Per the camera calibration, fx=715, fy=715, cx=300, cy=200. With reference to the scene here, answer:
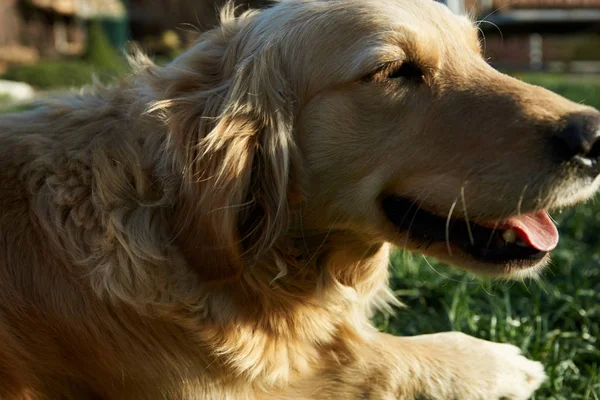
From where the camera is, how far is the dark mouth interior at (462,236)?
2.61 meters

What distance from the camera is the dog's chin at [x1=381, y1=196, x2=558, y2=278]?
260cm

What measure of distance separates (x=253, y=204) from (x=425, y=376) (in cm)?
107

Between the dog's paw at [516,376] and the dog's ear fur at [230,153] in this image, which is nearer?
the dog's ear fur at [230,153]

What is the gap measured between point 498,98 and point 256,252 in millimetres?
1052

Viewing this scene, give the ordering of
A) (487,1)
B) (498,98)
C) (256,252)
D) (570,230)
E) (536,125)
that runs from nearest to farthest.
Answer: (536,125) < (498,98) < (256,252) < (570,230) < (487,1)

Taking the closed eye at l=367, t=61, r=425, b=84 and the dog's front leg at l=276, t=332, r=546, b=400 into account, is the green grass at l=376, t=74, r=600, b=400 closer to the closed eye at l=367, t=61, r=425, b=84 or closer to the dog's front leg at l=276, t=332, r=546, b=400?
the dog's front leg at l=276, t=332, r=546, b=400

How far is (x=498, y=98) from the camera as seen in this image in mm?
2549

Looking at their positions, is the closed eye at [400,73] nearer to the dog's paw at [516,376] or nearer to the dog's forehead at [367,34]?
the dog's forehead at [367,34]

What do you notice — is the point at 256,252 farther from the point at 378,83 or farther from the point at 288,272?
the point at 378,83

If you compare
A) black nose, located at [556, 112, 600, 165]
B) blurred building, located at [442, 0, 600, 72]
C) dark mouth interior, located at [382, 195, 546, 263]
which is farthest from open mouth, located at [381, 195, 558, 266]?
blurred building, located at [442, 0, 600, 72]

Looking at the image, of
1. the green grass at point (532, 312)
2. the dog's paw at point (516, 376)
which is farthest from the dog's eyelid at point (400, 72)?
the dog's paw at point (516, 376)

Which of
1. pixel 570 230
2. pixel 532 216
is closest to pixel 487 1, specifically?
pixel 570 230

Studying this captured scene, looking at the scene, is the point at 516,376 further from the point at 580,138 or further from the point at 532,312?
the point at 580,138

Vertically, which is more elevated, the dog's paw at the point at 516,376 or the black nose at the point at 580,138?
the black nose at the point at 580,138
